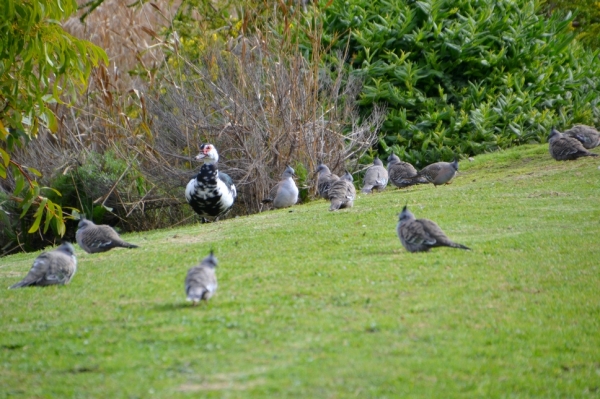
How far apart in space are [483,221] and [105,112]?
789cm

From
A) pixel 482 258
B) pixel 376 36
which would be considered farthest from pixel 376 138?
pixel 482 258

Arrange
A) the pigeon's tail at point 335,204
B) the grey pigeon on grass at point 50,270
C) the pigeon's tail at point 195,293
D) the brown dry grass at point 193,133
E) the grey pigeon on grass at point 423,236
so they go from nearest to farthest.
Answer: the pigeon's tail at point 195,293 < the grey pigeon on grass at point 50,270 < the grey pigeon on grass at point 423,236 < the pigeon's tail at point 335,204 < the brown dry grass at point 193,133

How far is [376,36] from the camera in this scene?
20641 millimetres

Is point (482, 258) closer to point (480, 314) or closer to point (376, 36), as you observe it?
point (480, 314)

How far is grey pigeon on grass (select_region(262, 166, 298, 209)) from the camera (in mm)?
15703

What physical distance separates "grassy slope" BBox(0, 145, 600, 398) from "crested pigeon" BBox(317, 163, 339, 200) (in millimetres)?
2796

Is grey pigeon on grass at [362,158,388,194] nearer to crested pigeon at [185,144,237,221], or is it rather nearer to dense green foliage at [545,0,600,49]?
crested pigeon at [185,144,237,221]

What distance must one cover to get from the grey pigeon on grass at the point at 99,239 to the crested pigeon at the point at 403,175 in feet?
21.7

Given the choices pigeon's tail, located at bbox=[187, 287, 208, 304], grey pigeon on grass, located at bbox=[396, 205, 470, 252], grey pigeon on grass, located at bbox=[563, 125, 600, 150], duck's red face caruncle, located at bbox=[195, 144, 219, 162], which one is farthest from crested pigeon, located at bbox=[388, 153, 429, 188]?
pigeon's tail, located at bbox=[187, 287, 208, 304]

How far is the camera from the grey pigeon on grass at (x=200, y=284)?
7.71 metres

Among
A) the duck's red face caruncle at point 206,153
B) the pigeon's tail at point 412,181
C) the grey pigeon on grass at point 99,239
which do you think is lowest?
the pigeon's tail at point 412,181

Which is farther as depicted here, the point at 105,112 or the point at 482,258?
the point at 105,112

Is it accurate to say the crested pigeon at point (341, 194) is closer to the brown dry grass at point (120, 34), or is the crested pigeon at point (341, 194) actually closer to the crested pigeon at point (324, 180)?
the crested pigeon at point (324, 180)

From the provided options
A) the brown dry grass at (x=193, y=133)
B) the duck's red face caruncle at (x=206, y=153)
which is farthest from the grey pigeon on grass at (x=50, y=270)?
the brown dry grass at (x=193, y=133)
